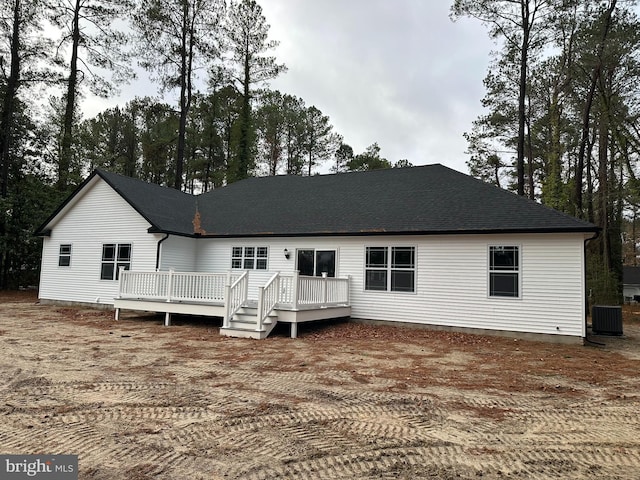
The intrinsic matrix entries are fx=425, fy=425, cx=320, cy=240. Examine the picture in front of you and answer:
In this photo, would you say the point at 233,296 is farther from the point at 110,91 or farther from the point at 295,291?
the point at 110,91

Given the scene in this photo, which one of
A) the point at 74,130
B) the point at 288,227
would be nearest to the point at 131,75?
the point at 74,130

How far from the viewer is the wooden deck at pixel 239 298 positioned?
10.7 meters

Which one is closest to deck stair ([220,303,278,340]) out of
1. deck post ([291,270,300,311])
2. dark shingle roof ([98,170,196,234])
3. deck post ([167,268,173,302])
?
deck post ([291,270,300,311])

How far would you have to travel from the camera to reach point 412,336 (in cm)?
1112

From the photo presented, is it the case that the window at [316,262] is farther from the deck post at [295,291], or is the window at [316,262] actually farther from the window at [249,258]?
the deck post at [295,291]

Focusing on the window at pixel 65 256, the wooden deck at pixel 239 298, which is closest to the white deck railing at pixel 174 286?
the wooden deck at pixel 239 298

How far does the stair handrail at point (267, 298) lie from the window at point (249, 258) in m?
3.88

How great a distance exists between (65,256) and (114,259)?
109 inches

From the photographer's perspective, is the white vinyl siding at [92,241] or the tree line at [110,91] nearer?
the white vinyl siding at [92,241]

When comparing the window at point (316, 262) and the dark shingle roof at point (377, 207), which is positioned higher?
the dark shingle roof at point (377, 207)

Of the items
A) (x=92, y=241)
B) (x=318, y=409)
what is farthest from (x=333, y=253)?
(x=92, y=241)

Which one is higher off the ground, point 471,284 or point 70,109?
point 70,109

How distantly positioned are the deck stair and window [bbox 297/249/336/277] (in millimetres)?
3124

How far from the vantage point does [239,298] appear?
11.0 m
